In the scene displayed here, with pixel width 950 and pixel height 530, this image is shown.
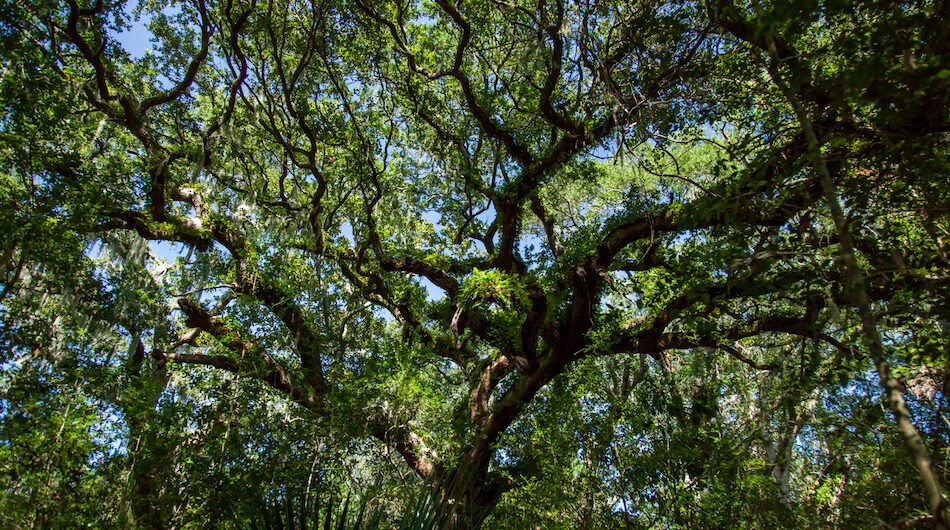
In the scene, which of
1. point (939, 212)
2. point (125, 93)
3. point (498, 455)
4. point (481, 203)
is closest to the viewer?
point (939, 212)

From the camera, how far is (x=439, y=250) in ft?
27.5

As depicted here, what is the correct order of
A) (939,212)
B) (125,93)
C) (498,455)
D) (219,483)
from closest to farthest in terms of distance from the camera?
(939,212) → (219,483) → (125,93) → (498,455)

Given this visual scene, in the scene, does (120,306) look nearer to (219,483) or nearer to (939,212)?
(219,483)

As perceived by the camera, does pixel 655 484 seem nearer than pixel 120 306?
Yes

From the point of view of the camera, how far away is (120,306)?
6344 mm

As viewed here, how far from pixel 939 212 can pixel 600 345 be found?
135 inches

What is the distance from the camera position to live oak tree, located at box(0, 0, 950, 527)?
4.94 meters

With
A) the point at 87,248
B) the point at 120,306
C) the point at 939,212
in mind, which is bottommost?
the point at 939,212

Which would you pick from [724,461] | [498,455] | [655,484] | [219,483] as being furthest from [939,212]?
[219,483]

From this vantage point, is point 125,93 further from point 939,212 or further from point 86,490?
point 939,212

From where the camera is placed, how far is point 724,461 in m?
5.11

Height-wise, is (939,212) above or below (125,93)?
below

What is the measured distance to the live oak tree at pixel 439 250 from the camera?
194 inches

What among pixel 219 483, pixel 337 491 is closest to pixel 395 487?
pixel 337 491
